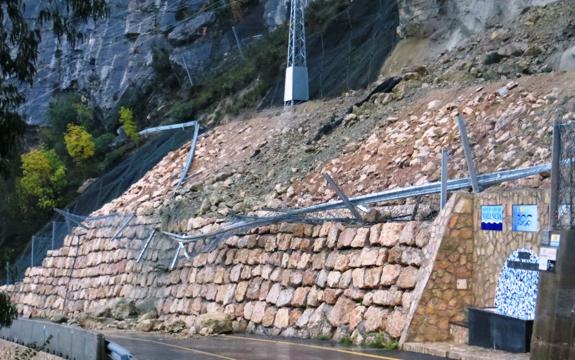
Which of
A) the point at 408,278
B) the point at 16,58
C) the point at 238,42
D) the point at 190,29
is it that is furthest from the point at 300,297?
the point at 190,29

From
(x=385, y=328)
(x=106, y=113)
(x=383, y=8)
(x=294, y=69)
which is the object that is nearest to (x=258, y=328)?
(x=385, y=328)

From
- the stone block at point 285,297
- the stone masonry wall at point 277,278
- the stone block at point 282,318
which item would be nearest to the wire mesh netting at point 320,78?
the stone masonry wall at point 277,278

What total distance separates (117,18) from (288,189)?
3919 cm

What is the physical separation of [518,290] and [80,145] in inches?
1640

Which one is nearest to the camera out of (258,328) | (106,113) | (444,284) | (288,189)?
(444,284)

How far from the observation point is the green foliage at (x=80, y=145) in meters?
55.3

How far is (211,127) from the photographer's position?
41344 millimetres

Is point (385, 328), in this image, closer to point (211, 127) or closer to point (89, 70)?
point (211, 127)

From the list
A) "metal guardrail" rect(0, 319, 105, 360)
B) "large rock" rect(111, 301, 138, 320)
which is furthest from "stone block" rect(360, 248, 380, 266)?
"large rock" rect(111, 301, 138, 320)

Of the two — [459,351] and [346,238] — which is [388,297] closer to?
[346,238]

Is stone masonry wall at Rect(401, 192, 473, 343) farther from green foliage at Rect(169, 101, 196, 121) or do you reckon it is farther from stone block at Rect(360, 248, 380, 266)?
green foliage at Rect(169, 101, 196, 121)

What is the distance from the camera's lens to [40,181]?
5519 cm

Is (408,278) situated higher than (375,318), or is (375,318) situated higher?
(408,278)

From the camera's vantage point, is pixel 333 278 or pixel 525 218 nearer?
pixel 525 218
